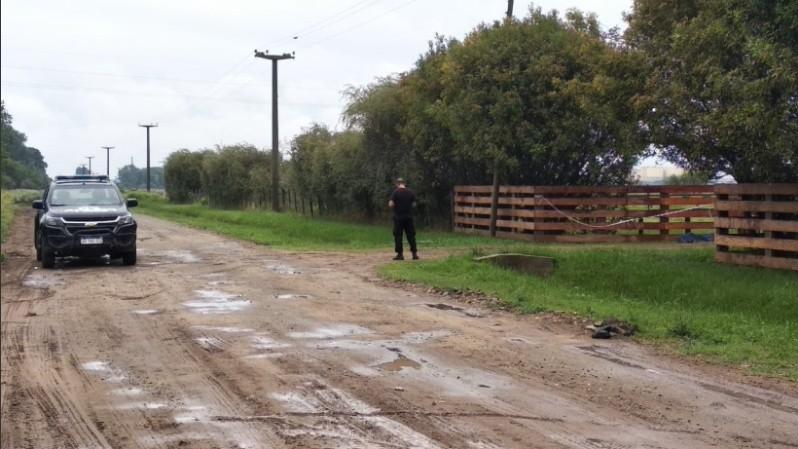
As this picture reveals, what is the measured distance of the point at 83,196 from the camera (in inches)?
685

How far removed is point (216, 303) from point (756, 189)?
922 centimetres

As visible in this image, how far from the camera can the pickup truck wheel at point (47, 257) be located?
16.3 m

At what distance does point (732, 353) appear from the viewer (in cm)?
842

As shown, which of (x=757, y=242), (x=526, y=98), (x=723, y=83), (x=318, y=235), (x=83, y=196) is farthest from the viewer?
(x=318, y=235)

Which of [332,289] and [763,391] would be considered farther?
[332,289]

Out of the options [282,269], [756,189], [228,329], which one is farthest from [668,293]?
[228,329]

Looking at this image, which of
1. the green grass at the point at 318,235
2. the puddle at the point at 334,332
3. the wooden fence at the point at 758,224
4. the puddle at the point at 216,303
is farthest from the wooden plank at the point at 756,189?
the puddle at the point at 216,303

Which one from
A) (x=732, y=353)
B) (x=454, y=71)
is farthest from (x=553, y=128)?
(x=732, y=353)

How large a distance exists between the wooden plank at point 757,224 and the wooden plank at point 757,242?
0.18 m

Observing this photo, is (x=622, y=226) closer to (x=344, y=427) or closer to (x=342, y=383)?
(x=342, y=383)

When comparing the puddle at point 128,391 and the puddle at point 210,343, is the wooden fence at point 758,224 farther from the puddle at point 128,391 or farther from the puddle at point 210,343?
the puddle at point 128,391

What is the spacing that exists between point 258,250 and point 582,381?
14.7 m

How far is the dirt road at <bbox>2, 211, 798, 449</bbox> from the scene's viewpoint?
18.3 ft

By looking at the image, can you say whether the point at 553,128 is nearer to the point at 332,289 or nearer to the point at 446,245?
the point at 446,245
